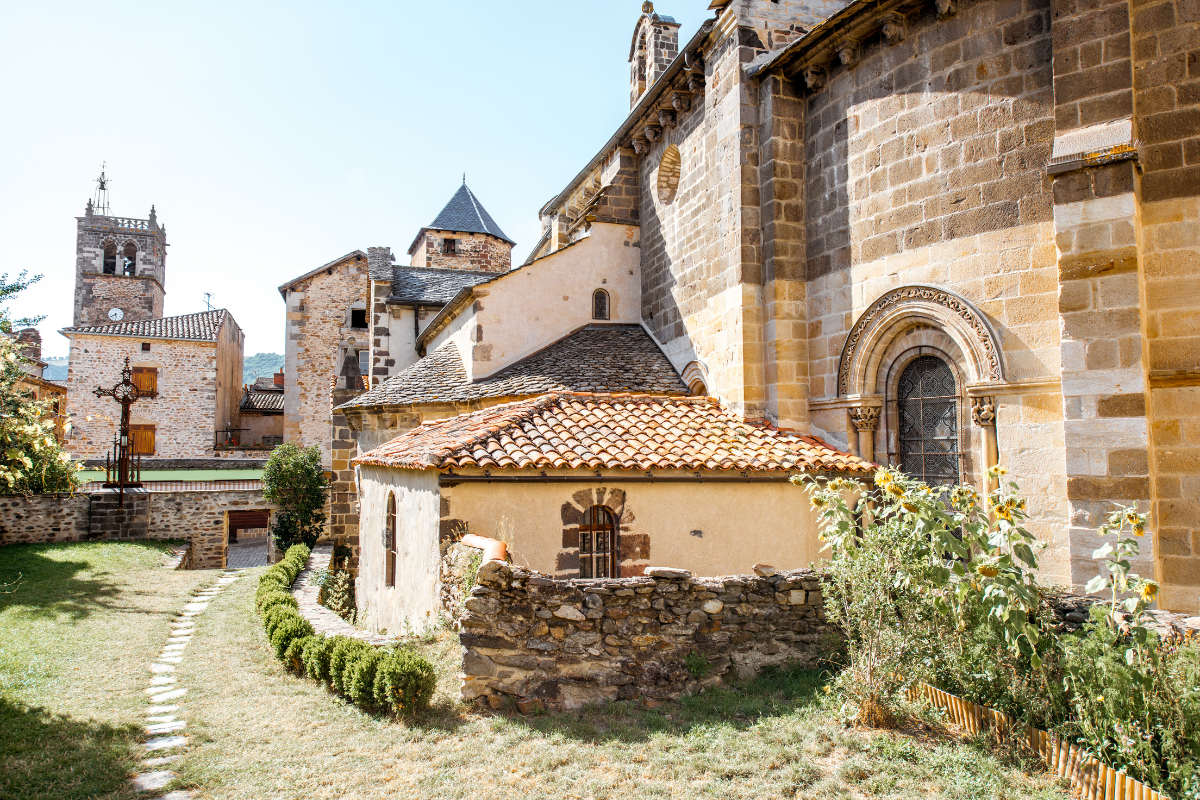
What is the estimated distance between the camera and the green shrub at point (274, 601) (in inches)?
398

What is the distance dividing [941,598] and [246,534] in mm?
29933

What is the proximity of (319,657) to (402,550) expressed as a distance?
2955 mm

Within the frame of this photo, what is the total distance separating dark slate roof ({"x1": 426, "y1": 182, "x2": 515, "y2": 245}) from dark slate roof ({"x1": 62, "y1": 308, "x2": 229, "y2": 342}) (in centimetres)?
1320

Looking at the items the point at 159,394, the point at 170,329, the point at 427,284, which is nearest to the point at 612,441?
the point at 427,284

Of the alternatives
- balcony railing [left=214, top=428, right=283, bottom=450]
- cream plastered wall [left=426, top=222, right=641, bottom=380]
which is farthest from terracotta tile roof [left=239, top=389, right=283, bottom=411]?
cream plastered wall [left=426, top=222, right=641, bottom=380]

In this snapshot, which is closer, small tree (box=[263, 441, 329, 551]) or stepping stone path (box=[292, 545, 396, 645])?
stepping stone path (box=[292, 545, 396, 645])

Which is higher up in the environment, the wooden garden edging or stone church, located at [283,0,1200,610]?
stone church, located at [283,0,1200,610]

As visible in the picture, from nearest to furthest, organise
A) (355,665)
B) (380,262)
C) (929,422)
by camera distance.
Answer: (355,665)
(929,422)
(380,262)

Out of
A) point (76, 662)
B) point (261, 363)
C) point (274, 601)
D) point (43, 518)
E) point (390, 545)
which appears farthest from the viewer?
point (261, 363)

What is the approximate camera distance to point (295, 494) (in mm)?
21766

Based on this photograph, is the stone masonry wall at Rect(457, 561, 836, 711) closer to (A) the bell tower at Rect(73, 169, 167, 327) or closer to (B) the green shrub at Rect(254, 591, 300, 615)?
(B) the green shrub at Rect(254, 591, 300, 615)

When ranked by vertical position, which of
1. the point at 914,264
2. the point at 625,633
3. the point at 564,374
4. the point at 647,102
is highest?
the point at 647,102

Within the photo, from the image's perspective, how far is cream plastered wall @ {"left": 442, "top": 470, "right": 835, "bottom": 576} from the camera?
8.45 meters

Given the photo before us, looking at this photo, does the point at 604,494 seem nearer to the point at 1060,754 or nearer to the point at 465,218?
the point at 1060,754
